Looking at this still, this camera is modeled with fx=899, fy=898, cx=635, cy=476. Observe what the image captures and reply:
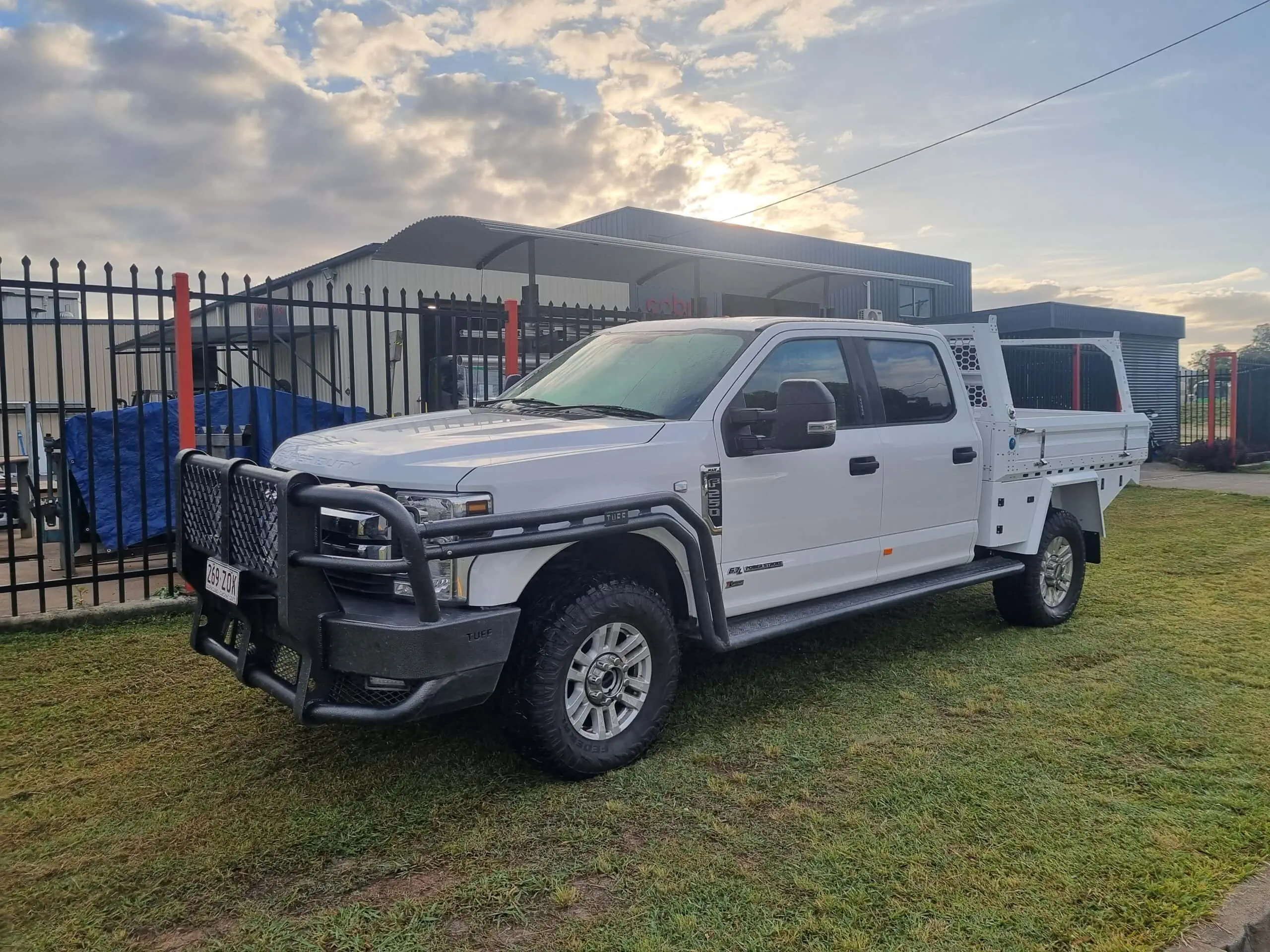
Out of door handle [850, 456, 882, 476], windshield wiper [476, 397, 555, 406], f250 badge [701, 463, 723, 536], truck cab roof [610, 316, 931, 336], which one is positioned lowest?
f250 badge [701, 463, 723, 536]

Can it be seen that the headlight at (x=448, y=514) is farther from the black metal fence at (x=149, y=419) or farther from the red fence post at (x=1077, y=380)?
the red fence post at (x=1077, y=380)

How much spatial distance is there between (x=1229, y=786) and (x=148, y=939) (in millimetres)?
4013

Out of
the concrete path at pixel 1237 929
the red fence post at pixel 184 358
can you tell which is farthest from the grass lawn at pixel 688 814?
the red fence post at pixel 184 358

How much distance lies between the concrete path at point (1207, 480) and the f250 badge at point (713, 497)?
12.6m

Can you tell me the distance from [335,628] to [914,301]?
2856cm

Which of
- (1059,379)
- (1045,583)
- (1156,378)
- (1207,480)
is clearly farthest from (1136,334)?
(1045,583)

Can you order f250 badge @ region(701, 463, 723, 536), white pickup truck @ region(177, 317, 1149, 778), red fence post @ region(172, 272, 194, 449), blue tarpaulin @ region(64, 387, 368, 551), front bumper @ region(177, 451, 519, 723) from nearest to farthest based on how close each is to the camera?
front bumper @ region(177, 451, 519, 723) < white pickup truck @ region(177, 317, 1149, 778) < f250 badge @ region(701, 463, 723, 536) < red fence post @ region(172, 272, 194, 449) < blue tarpaulin @ region(64, 387, 368, 551)

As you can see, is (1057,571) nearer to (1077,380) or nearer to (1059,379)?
(1077,380)

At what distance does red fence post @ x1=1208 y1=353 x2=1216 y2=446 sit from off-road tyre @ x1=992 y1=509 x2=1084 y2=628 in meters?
15.6

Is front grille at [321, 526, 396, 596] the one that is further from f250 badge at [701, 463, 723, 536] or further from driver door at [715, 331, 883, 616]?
driver door at [715, 331, 883, 616]

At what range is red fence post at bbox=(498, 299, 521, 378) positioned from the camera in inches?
322

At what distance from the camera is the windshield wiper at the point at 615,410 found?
420cm

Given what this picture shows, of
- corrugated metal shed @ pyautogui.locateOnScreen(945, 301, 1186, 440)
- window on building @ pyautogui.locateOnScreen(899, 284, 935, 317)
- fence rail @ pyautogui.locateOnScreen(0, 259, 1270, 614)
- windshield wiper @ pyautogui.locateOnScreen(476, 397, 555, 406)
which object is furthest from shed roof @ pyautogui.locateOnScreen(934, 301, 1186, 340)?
windshield wiper @ pyautogui.locateOnScreen(476, 397, 555, 406)

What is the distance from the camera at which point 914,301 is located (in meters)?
29.2
